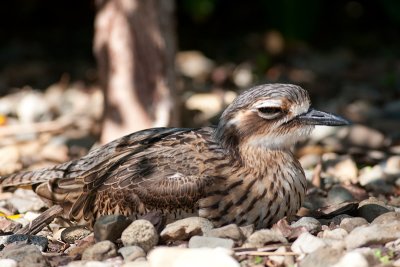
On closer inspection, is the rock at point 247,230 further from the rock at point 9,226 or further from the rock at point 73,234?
the rock at point 9,226

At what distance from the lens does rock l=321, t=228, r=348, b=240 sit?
18.3 feet

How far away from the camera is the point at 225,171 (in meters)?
6.14

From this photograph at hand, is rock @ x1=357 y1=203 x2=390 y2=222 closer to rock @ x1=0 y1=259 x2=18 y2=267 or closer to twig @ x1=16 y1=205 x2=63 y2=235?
twig @ x1=16 y1=205 x2=63 y2=235

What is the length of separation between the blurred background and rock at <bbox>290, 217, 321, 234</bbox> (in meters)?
2.70

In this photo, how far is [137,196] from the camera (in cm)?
605

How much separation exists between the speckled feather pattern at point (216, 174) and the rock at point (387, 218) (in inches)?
22.7

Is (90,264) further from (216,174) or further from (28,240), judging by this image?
(216,174)

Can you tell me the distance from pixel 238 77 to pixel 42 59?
9.72 feet

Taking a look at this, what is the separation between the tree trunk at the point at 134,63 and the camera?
8844mm

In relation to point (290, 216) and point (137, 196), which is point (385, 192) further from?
point (137, 196)

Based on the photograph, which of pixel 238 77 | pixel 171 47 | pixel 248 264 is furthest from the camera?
pixel 238 77

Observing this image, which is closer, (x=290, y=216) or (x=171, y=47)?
(x=290, y=216)

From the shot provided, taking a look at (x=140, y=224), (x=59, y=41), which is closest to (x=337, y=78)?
(x=59, y=41)

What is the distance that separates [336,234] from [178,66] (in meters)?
5.80
